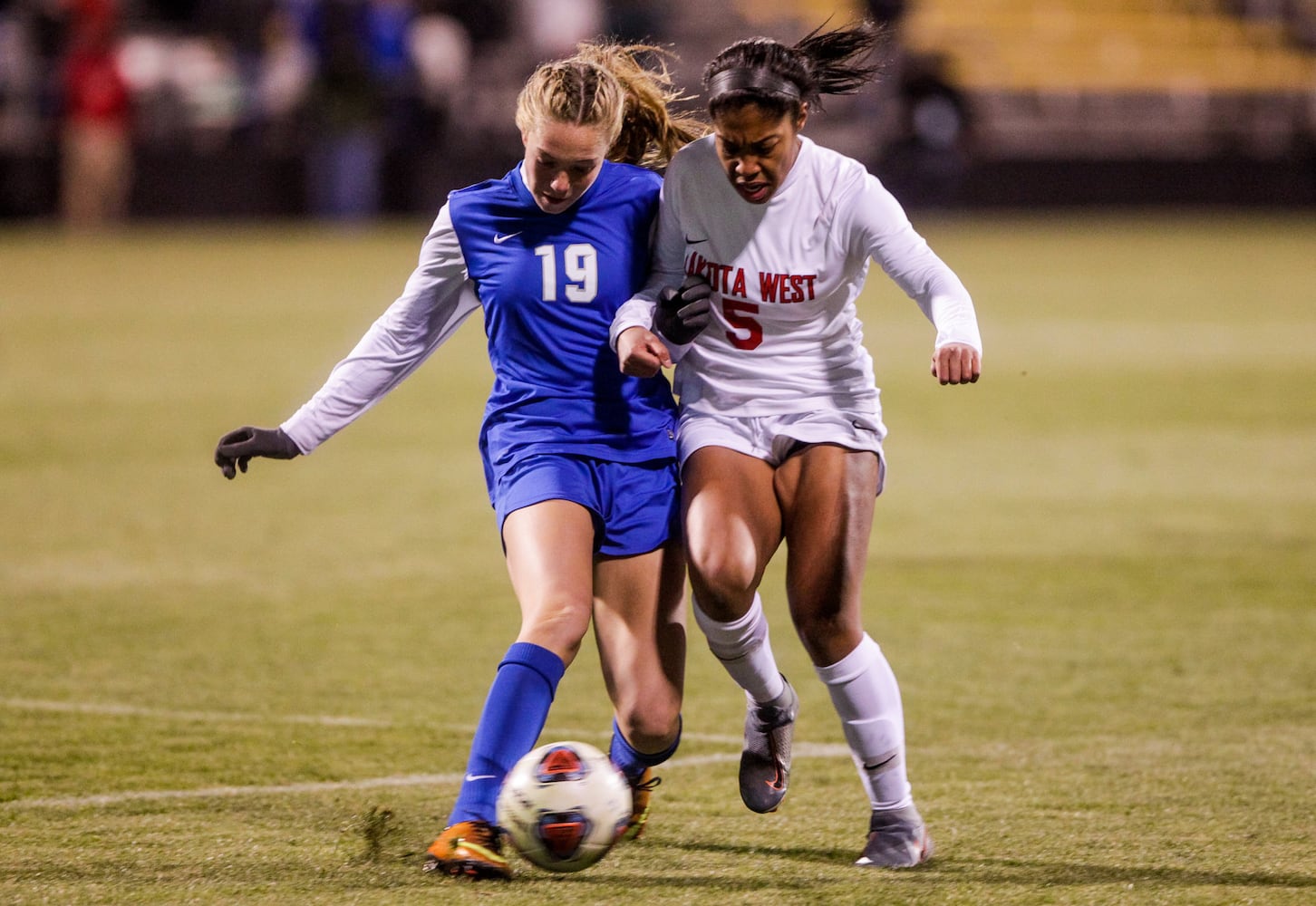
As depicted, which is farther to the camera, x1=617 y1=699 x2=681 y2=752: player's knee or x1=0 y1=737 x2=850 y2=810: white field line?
x1=0 y1=737 x2=850 y2=810: white field line

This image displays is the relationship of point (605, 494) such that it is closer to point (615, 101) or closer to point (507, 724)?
point (507, 724)

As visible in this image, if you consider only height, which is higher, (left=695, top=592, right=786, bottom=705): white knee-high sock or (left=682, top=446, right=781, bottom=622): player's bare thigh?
(left=682, top=446, right=781, bottom=622): player's bare thigh

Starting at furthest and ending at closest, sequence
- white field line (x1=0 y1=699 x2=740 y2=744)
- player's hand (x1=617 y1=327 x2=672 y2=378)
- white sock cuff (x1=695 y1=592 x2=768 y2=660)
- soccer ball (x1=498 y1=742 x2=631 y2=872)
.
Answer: white field line (x1=0 y1=699 x2=740 y2=744) < white sock cuff (x1=695 y1=592 x2=768 y2=660) < player's hand (x1=617 y1=327 x2=672 y2=378) < soccer ball (x1=498 y1=742 x2=631 y2=872)

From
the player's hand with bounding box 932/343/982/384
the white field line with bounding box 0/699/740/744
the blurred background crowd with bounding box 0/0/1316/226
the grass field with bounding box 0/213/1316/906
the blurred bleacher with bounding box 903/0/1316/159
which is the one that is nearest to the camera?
the player's hand with bounding box 932/343/982/384

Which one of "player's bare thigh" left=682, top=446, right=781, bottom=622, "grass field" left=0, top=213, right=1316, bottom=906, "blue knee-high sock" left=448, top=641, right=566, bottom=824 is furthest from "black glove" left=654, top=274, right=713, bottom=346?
"grass field" left=0, top=213, right=1316, bottom=906

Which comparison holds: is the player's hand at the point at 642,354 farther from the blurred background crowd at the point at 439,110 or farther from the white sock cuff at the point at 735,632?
the blurred background crowd at the point at 439,110

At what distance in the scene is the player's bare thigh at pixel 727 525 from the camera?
4.27m

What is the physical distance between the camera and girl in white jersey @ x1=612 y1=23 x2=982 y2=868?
14.1 ft

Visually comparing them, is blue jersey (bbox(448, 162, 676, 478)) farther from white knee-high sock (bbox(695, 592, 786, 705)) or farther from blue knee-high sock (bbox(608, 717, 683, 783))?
blue knee-high sock (bbox(608, 717, 683, 783))

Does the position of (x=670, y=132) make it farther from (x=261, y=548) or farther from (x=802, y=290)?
(x=261, y=548)

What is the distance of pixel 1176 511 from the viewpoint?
9.23m

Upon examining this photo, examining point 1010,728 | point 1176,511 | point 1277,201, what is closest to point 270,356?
point 1176,511

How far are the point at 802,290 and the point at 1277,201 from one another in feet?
86.2

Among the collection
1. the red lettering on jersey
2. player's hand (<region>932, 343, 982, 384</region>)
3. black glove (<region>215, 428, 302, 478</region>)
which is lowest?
black glove (<region>215, 428, 302, 478</region>)
